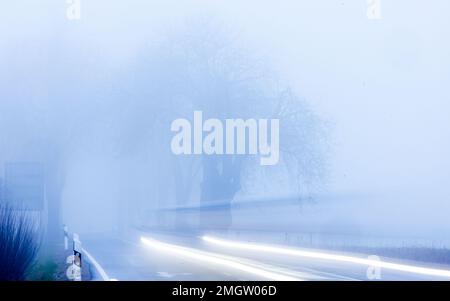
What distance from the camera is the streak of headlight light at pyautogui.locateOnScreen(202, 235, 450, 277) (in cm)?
1131

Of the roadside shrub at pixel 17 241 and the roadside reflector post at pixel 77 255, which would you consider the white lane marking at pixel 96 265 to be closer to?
the roadside reflector post at pixel 77 255

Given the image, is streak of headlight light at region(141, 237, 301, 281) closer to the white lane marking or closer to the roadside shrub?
the white lane marking

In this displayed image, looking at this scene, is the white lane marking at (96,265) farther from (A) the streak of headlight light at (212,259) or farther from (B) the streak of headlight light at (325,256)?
(B) the streak of headlight light at (325,256)

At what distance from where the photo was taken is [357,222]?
37.2 ft

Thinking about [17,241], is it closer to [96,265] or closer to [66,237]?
[66,237]

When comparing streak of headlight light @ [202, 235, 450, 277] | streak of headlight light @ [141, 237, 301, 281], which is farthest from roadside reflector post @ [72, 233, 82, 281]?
streak of headlight light @ [202, 235, 450, 277]

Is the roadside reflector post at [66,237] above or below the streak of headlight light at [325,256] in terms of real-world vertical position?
above

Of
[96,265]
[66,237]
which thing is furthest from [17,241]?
[96,265]

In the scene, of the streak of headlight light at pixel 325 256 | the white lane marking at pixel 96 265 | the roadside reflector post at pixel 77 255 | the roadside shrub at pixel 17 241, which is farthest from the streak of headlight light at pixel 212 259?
the roadside shrub at pixel 17 241

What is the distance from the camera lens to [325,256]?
11.5 m

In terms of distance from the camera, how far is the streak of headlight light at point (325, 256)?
11.3 m

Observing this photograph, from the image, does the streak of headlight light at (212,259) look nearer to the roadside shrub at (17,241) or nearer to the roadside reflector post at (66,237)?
the roadside reflector post at (66,237)

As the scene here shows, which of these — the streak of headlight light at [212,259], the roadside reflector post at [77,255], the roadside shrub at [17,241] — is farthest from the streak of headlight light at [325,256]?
the roadside shrub at [17,241]
